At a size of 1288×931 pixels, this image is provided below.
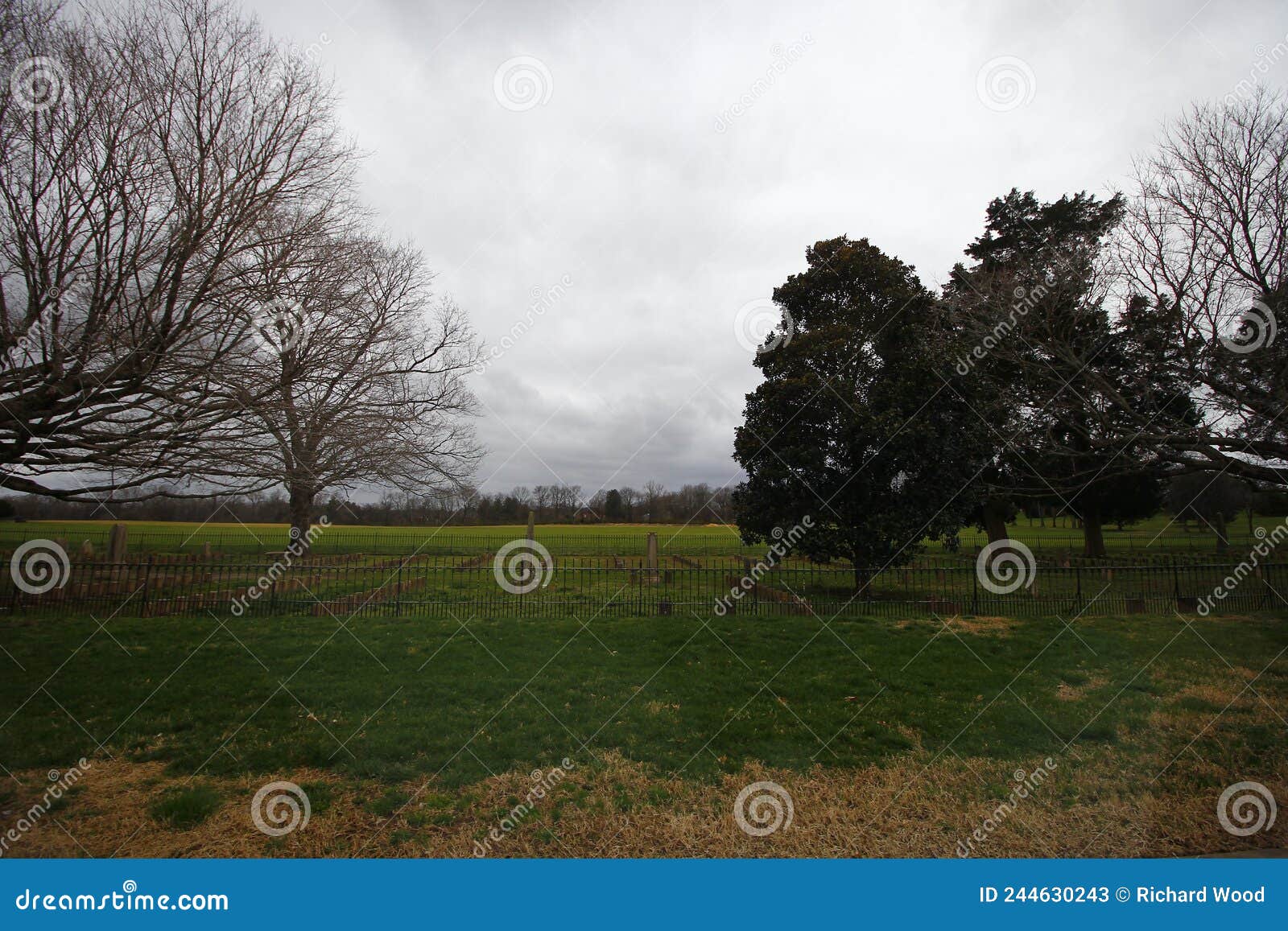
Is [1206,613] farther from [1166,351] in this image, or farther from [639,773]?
[639,773]

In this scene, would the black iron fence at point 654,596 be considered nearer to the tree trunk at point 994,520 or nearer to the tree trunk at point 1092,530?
the tree trunk at point 994,520

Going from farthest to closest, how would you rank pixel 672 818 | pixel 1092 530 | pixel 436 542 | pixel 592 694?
pixel 436 542 < pixel 1092 530 < pixel 592 694 < pixel 672 818

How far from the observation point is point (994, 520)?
22.6 meters

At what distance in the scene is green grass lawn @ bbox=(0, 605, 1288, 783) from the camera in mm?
5363

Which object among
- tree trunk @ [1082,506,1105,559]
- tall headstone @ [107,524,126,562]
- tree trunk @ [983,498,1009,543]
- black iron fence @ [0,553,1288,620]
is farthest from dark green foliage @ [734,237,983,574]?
tall headstone @ [107,524,126,562]

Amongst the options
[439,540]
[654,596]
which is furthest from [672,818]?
[439,540]

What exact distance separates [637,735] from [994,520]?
21.9 metres

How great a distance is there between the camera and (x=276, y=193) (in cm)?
608

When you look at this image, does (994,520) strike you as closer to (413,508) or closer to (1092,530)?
(1092,530)

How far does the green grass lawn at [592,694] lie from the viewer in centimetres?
536

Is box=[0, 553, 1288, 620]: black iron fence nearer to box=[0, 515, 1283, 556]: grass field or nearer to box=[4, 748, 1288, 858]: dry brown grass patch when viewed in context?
box=[4, 748, 1288, 858]: dry brown grass patch

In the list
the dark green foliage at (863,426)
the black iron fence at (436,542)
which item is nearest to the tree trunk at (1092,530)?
the black iron fence at (436,542)

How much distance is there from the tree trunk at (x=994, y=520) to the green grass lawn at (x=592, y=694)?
37.3 ft

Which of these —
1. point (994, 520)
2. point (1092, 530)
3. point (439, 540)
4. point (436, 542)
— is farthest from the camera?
point (439, 540)
